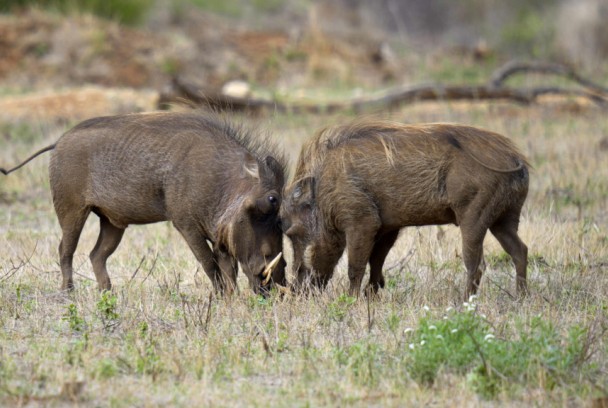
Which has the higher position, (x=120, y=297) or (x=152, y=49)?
(x=120, y=297)

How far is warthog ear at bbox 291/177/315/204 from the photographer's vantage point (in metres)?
7.23

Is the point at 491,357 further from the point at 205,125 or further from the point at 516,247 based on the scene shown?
the point at 205,125

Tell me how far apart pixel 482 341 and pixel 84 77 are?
16816 mm

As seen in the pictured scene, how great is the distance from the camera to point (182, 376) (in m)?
5.25

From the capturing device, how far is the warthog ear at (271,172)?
7.18 meters

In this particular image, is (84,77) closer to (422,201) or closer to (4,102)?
(4,102)

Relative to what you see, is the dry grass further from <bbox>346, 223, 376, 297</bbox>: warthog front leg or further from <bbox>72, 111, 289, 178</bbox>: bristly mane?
<bbox>72, 111, 289, 178</bbox>: bristly mane

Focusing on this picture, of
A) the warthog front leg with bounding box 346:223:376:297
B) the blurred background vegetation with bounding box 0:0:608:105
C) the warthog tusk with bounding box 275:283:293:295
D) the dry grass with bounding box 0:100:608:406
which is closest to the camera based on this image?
the dry grass with bounding box 0:100:608:406

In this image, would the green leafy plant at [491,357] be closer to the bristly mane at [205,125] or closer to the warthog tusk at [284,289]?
the warthog tusk at [284,289]

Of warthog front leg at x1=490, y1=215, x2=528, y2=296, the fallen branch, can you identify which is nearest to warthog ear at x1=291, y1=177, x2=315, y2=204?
warthog front leg at x1=490, y1=215, x2=528, y2=296

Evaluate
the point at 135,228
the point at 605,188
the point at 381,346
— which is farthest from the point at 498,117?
the point at 381,346

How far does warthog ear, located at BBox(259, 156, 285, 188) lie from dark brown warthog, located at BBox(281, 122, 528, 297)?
0.11m

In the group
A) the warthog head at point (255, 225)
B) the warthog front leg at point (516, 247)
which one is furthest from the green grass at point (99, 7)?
the warthog front leg at point (516, 247)

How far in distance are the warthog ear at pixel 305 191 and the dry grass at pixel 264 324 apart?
663 millimetres
